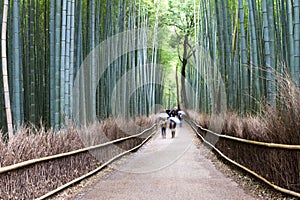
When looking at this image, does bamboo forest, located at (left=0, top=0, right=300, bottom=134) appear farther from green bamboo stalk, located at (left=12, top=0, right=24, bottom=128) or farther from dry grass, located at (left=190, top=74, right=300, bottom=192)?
dry grass, located at (left=190, top=74, right=300, bottom=192)

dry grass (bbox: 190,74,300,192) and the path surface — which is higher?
dry grass (bbox: 190,74,300,192)

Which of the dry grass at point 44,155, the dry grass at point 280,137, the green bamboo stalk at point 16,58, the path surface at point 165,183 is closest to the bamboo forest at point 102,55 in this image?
the green bamboo stalk at point 16,58

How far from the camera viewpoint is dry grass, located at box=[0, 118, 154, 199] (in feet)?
10.4

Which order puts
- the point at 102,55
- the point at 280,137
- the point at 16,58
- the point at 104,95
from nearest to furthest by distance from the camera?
1. the point at 280,137
2. the point at 16,58
3. the point at 102,55
4. the point at 104,95

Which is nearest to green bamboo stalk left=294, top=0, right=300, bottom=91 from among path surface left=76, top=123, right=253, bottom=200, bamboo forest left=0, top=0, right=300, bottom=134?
bamboo forest left=0, top=0, right=300, bottom=134

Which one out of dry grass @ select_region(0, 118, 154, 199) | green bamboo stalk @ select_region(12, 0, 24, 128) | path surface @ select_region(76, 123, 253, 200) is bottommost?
path surface @ select_region(76, 123, 253, 200)

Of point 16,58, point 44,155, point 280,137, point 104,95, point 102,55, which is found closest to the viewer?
point 280,137

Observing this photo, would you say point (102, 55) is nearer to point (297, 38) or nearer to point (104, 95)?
point (104, 95)

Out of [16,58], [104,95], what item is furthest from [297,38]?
[104,95]

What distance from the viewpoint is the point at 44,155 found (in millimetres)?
3979

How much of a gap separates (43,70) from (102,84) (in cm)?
131

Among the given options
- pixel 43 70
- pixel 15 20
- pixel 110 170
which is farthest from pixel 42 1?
pixel 110 170

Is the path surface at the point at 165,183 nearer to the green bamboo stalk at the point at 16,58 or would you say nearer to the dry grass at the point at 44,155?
the dry grass at the point at 44,155

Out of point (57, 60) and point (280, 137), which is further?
point (57, 60)
